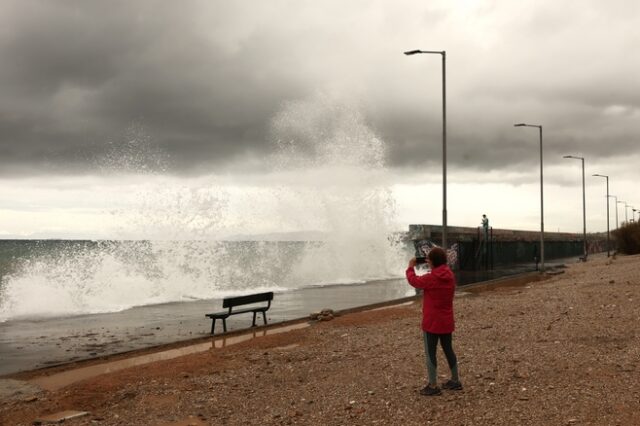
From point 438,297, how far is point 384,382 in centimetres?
182

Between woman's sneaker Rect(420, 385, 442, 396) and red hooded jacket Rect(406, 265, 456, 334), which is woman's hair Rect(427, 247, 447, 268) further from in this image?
woman's sneaker Rect(420, 385, 442, 396)

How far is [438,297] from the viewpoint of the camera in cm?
667

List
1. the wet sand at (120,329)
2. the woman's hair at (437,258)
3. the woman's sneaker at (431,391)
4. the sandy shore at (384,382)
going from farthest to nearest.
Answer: the wet sand at (120,329) < the woman's sneaker at (431,391) < the woman's hair at (437,258) < the sandy shore at (384,382)

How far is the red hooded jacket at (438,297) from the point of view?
6.61m

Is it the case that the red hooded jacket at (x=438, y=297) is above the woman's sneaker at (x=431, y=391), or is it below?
above

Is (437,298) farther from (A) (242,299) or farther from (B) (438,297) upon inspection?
(A) (242,299)

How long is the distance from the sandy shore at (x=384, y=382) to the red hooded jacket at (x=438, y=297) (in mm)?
880

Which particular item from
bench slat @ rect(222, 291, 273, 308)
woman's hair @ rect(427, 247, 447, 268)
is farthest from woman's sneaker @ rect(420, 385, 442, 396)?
bench slat @ rect(222, 291, 273, 308)

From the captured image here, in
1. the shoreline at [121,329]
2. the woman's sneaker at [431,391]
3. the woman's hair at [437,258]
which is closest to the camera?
the woman's hair at [437,258]

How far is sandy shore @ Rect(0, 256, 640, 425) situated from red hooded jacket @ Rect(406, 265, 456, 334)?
34.7 inches

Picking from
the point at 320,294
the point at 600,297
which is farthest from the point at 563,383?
the point at 320,294

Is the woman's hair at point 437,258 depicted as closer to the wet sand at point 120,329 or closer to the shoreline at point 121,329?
the shoreline at point 121,329

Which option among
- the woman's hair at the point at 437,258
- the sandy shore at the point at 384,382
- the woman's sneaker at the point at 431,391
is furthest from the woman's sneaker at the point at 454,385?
the woman's hair at the point at 437,258

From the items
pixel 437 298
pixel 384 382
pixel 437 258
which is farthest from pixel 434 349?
pixel 384 382
